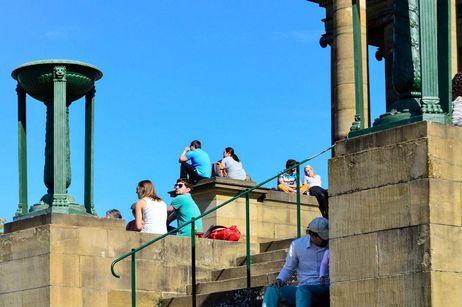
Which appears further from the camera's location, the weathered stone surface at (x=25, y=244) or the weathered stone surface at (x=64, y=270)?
the weathered stone surface at (x=25, y=244)

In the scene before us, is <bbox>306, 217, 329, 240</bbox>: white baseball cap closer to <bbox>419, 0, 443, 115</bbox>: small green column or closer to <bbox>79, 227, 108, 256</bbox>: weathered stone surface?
<bbox>419, 0, 443, 115</bbox>: small green column

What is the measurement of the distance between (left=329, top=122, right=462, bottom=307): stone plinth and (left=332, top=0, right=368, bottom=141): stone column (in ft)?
62.9

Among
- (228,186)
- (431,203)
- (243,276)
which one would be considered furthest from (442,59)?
(228,186)

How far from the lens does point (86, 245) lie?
733 inches

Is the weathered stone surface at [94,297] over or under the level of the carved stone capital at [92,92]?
under

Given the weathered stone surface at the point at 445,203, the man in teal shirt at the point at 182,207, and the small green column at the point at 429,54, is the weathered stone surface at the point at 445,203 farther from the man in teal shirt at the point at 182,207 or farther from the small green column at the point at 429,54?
the man in teal shirt at the point at 182,207

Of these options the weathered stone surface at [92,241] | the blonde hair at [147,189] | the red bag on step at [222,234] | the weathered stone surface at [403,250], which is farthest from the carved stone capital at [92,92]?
the weathered stone surface at [403,250]

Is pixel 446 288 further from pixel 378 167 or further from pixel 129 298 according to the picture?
pixel 129 298

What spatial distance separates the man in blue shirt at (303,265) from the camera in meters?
14.9

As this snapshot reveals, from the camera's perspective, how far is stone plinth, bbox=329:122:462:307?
13.2m

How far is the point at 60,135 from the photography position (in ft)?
62.5

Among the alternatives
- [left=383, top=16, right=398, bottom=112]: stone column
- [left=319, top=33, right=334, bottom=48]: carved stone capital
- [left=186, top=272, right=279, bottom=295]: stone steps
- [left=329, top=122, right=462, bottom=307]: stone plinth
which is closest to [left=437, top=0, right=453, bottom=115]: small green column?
[left=329, top=122, right=462, bottom=307]: stone plinth

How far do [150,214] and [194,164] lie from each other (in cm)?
574

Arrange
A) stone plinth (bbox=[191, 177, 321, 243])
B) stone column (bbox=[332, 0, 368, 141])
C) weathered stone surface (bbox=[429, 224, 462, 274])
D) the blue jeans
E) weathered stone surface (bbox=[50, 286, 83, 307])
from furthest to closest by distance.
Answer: stone column (bbox=[332, 0, 368, 141]) → stone plinth (bbox=[191, 177, 321, 243]) → weathered stone surface (bbox=[50, 286, 83, 307]) → the blue jeans → weathered stone surface (bbox=[429, 224, 462, 274])
